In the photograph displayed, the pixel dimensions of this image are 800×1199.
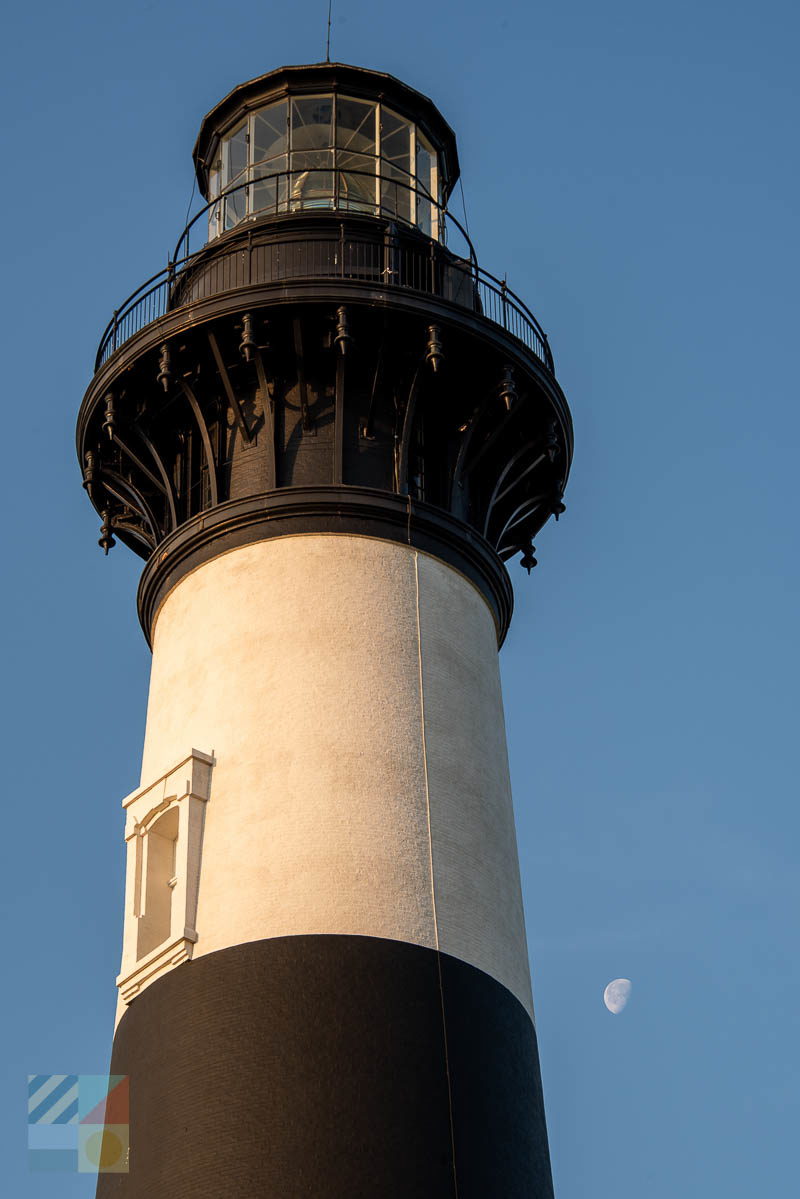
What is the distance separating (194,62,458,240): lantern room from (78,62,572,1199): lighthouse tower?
0.16 feet

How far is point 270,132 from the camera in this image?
26.2m

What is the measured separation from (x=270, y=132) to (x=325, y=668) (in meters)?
9.32

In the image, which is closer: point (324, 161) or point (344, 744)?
point (344, 744)

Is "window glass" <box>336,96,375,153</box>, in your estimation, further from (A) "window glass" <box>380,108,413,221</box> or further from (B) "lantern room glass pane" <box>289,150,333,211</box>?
(B) "lantern room glass pane" <box>289,150,333,211</box>

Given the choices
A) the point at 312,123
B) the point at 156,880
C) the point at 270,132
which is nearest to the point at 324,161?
the point at 312,123

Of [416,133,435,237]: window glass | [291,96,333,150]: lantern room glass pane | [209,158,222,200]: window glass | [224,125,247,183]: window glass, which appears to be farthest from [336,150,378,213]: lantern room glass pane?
[209,158,222,200]: window glass

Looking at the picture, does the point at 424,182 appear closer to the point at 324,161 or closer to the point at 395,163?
the point at 395,163

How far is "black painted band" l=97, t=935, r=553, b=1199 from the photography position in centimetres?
1727

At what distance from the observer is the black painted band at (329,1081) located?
56.6ft

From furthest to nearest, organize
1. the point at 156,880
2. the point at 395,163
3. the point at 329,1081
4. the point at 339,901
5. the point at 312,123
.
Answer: the point at 395,163 < the point at 312,123 < the point at 156,880 < the point at 339,901 < the point at 329,1081

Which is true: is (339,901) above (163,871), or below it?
below

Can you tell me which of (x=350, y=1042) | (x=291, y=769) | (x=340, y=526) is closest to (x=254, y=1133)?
(x=350, y=1042)

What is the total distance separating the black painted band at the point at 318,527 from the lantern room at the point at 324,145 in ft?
16.8

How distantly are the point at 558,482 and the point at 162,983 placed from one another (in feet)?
29.7
